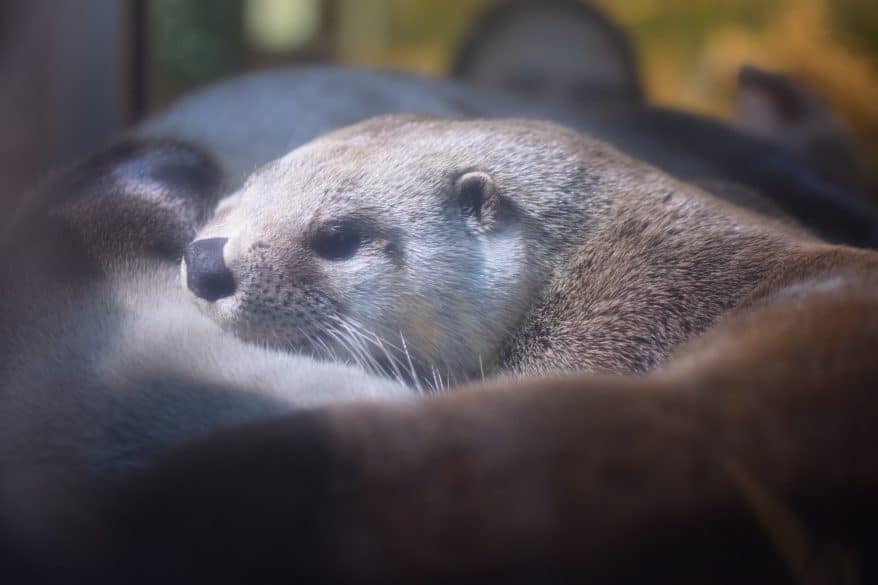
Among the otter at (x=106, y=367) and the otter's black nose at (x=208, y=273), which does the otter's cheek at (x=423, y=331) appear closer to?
the otter at (x=106, y=367)

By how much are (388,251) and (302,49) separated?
2987 millimetres

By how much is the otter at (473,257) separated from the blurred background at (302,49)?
0.52 metres

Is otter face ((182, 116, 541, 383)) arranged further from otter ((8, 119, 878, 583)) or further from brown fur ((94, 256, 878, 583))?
brown fur ((94, 256, 878, 583))

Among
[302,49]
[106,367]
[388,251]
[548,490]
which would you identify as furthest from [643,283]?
[302,49]

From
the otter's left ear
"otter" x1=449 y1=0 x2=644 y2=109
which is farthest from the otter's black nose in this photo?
"otter" x1=449 y1=0 x2=644 y2=109

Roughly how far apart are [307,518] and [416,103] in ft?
5.59

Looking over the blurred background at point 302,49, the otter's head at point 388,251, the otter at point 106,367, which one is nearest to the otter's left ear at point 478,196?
the otter's head at point 388,251

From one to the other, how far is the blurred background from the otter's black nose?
1.39ft

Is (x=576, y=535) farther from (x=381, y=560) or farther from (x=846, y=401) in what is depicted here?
(x=846, y=401)

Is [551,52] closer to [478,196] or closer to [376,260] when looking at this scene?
[478,196]

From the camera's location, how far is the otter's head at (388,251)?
1.22 meters

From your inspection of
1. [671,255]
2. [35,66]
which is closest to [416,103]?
[35,66]

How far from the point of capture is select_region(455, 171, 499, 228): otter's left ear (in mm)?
1356

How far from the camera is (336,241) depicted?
1285mm
